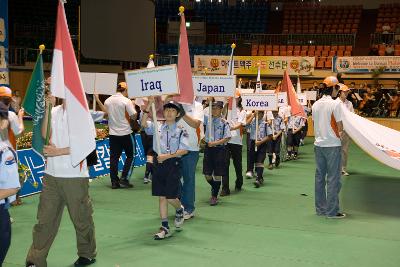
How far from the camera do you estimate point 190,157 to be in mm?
7113

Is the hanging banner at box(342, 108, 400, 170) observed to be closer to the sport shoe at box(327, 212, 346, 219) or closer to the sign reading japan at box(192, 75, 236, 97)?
the sport shoe at box(327, 212, 346, 219)

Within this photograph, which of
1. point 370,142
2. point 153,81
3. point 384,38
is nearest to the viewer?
point 153,81

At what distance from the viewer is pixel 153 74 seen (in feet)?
20.2

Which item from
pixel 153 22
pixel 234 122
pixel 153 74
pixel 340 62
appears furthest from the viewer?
pixel 340 62

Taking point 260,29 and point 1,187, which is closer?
point 1,187

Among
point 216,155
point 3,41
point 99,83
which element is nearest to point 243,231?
point 216,155

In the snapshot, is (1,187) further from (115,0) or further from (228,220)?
(115,0)

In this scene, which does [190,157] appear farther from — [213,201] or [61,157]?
[61,157]

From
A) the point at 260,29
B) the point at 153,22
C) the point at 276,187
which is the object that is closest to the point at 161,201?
the point at 276,187

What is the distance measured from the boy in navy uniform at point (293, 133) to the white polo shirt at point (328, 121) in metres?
6.34

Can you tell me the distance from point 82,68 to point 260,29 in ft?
43.4

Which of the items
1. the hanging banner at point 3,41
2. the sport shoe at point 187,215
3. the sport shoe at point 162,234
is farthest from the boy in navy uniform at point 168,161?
the hanging banner at point 3,41

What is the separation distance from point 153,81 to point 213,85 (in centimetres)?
223

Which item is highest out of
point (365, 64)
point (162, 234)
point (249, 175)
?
point (365, 64)
